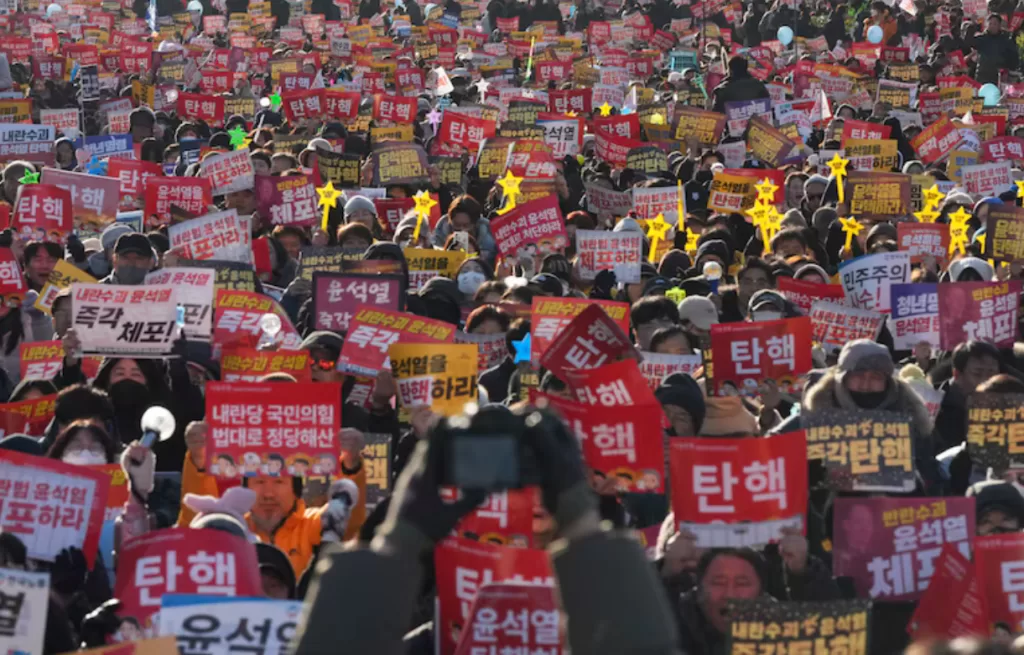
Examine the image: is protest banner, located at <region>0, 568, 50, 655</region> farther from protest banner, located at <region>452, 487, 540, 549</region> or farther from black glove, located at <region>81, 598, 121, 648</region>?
protest banner, located at <region>452, 487, 540, 549</region>

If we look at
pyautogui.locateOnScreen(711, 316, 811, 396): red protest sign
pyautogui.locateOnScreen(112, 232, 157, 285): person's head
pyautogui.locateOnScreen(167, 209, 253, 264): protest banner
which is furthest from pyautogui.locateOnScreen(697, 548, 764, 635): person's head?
pyautogui.locateOnScreen(167, 209, 253, 264): protest banner

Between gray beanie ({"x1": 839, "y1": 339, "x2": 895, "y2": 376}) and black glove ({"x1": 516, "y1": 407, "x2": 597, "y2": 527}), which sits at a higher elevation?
black glove ({"x1": 516, "y1": 407, "x2": 597, "y2": 527})

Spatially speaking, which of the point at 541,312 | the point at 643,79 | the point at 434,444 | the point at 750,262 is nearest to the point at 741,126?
the point at 643,79

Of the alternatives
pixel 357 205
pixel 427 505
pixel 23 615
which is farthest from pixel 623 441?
pixel 357 205

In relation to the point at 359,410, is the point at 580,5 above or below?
above

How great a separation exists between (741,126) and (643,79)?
21.9 ft

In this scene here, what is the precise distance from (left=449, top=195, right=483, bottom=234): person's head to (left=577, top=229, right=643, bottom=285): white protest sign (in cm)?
141

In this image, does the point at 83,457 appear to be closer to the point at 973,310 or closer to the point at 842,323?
the point at 842,323

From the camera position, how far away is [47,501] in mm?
6297

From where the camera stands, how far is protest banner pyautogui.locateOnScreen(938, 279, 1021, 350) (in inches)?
394

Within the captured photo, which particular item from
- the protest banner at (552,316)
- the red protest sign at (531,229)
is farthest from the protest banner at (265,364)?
the red protest sign at (531,229)

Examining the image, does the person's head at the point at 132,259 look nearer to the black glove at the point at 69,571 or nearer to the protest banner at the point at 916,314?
the black glove at the point at 69,571

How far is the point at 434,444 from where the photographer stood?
2.26 meters

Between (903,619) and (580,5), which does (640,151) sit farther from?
(580,5)
